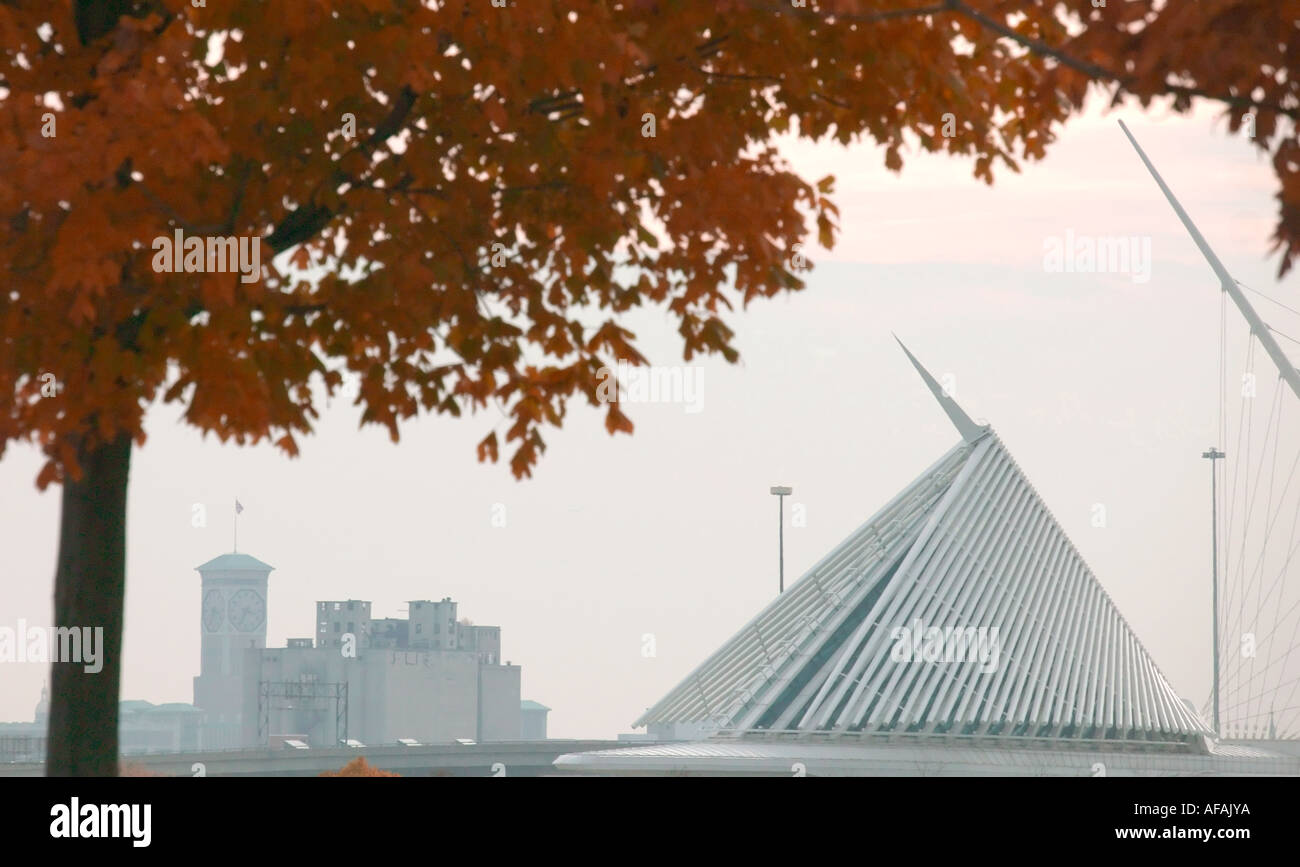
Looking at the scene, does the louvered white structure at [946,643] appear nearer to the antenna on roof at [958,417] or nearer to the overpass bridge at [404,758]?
the antenna on roof at [958,417]

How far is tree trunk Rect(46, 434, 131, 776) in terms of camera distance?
9.52 m

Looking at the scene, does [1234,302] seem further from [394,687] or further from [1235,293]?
[394,687]

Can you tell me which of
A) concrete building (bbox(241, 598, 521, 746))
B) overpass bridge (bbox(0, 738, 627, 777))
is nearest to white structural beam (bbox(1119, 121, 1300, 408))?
overpass bridge (bbox(0, 738, 627, 777))

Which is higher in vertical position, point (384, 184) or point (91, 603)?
point (384, 184)

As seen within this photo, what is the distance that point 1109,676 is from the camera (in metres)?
37.0

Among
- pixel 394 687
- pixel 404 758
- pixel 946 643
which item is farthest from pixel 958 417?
pixel 394 687

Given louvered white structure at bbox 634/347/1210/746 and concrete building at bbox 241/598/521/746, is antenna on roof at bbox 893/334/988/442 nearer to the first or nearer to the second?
louvered white structure at bbox 634/347/1210/746

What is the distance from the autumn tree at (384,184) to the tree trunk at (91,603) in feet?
0.05

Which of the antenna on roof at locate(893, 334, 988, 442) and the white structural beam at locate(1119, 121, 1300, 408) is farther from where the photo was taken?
the white structural beam at locate(1119, 121, 1300, 408)

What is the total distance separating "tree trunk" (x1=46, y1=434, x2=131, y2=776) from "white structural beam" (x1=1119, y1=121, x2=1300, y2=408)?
43310mm

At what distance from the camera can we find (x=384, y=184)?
31.7 feet

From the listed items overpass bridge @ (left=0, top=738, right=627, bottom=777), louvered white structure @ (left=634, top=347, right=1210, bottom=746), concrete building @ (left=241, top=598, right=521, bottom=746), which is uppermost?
louvered white structure @ (left=634, top=347, right=1210, bottom=746)

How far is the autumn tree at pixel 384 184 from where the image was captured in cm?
846

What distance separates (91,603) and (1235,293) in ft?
164
